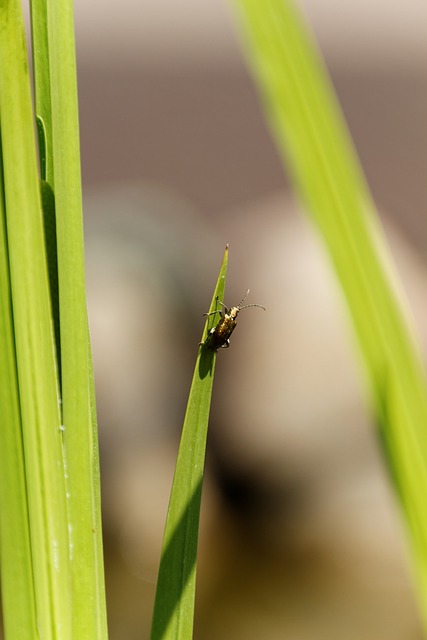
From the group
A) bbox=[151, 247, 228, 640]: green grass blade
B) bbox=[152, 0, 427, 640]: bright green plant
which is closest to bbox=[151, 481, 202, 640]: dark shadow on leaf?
bbox=[151, 247, 228, 640]: green grass blade

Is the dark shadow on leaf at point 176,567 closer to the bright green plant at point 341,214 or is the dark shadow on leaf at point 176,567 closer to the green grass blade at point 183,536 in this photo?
the green grass blade at point 183,536

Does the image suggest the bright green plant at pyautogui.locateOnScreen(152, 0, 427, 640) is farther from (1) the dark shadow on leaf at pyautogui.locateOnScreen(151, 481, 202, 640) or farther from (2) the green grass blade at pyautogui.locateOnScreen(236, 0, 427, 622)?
(1) the dark shadow on leaf at pyautogui.locateOnScreen(151, 481, 202, 640)

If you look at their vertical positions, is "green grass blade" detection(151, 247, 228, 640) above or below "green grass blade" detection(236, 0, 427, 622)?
below

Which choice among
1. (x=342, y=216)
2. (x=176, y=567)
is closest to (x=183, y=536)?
(x=176, y=567)

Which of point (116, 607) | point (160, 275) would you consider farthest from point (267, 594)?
point (160, 275)

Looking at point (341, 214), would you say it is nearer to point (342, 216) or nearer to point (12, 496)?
point (342, 216)
